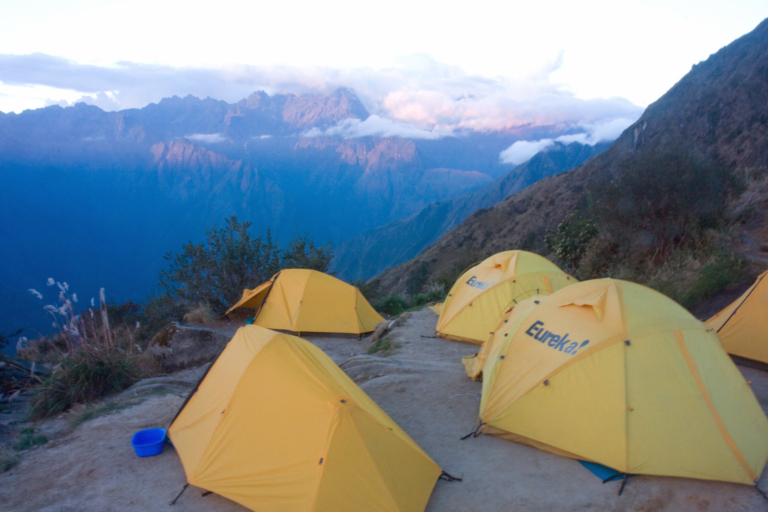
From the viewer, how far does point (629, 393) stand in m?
4.87

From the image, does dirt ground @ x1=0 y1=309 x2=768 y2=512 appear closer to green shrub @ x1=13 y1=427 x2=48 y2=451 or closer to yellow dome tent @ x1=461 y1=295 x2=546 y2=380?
green shrub @ x1=13 y1=427 x2=48 y2=451

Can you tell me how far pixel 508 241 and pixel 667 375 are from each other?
38.8m

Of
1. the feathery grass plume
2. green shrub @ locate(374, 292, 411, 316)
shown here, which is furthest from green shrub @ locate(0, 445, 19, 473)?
green shrub @ locate(374, 292, 411, 316)

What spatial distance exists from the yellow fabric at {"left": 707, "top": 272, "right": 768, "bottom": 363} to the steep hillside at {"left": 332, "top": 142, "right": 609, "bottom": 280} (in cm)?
10992

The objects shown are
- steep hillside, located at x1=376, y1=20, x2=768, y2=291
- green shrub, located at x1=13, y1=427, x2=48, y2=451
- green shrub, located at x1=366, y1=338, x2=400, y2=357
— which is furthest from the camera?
steep hillside, located at x1=376, y1=20, x2=768, y2=291

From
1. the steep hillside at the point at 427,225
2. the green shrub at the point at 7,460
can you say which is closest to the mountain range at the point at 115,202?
the steep hillside at the point at 427,225

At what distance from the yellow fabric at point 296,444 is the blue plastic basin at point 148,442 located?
335 millimetres

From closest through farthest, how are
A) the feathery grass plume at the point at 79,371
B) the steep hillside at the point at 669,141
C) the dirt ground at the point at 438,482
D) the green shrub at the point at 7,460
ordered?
1. the dirt ground at the point at 438,482
2. the green shrub at the point at 7,460
3. the feathery grass plume at the point at 79,371
4. the steep hillside at the point at 669,141

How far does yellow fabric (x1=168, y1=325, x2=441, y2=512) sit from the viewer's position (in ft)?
13.2

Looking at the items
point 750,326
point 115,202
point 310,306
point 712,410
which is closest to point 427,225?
point 115,202

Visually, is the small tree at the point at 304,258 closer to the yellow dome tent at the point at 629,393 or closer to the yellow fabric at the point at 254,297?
the yellow fabric at the point at 254,297

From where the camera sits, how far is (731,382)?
5145 mm

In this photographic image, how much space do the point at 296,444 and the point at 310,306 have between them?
8298 millimetres

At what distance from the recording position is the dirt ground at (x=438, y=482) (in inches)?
167
